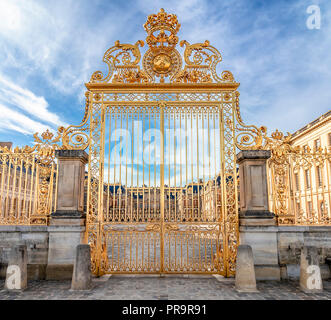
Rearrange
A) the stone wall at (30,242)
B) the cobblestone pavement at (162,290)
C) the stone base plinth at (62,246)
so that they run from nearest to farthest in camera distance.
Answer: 1. the cobblestone pavement at (162,290)
2. the stone base plinth at (62,246)
3. the stone wall at (30,242)

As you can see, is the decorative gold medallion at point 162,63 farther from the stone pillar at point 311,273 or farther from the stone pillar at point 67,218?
the stone pillar at point 311,273

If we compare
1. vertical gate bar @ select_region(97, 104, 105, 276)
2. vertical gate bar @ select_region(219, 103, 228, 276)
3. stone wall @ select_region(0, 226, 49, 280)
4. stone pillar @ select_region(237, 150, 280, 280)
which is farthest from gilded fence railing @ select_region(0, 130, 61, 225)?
stone pillar @ select_region(237, 150, 280, 280)

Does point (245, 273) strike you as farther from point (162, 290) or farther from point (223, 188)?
point (223, 188)

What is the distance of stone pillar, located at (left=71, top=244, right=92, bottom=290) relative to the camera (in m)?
6.21

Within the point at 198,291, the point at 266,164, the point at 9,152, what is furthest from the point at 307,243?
the point at 9,152

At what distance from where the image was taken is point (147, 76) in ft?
27.6

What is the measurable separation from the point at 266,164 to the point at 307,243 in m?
2.33

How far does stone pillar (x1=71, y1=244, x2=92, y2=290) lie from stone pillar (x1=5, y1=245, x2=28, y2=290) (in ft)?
3.55

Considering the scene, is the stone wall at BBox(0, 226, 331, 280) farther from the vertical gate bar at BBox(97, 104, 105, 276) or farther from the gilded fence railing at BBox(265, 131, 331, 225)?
the vertical gate bar at BBox(97, 104, 105, 276)

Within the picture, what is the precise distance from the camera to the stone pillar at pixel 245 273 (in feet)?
20.2

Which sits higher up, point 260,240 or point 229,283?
point 260,240

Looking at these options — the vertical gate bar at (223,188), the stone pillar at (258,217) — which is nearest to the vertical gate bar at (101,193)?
the vertical gate bar at (223,188)

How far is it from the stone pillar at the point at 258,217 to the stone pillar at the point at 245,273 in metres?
1.18
